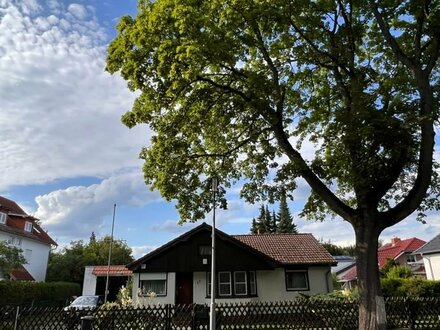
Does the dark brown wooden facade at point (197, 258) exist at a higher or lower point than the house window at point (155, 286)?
higher

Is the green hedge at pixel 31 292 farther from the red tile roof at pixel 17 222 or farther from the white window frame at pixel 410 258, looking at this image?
the white window frame at pixel 410 258

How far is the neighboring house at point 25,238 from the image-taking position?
130 feet

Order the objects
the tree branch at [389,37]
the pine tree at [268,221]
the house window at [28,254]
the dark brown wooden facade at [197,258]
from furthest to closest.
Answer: the pine tree at [268,221]
the house window at [28,254]
the dark brown wooden facade at [197,258]
the tree branch at [389,37]

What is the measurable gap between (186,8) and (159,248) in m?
16.8

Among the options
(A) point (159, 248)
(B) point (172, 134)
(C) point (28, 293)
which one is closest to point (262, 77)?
(B) point (172, 134)

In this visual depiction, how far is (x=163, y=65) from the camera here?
11938 millimetres

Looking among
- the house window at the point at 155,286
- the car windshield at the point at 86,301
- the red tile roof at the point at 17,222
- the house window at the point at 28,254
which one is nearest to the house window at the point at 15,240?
the red tile roof at the point at 17,222

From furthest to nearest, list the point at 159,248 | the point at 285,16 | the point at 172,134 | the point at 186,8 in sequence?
the point at 159,248 < the point at 172,134 < the point at 285,16 < the point at 186,8

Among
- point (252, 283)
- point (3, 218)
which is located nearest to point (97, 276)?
point (3, 218)

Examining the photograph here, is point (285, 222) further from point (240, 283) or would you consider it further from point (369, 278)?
point (369, 278)

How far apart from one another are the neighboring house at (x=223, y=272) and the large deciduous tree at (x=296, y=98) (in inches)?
388

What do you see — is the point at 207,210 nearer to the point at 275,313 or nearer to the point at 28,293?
the point at 275,313

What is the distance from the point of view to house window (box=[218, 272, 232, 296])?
81.5ft

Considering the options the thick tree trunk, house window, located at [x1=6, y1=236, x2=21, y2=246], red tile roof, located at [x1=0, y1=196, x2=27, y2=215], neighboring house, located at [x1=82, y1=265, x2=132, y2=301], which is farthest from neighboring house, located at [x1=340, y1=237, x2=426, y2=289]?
red tile roof, located at [x1=0, y1=196, x2=27, y2=215]
